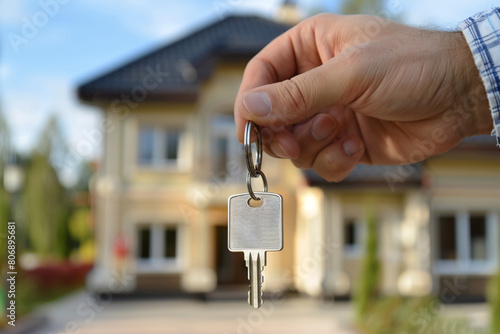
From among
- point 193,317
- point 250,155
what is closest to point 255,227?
point 250,155

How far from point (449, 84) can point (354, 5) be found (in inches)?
514

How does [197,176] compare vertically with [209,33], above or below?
below

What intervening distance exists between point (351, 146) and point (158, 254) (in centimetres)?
944

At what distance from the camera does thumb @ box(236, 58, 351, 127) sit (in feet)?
3.25

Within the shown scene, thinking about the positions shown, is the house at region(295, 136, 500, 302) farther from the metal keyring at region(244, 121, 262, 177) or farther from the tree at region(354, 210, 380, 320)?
the metal keyring at region(244, 121, 262, 177)

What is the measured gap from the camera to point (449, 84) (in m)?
1.08

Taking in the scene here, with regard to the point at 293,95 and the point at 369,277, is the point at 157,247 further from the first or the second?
the point at 293,95

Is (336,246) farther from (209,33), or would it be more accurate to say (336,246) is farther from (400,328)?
(209,33)

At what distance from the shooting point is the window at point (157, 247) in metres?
10.2

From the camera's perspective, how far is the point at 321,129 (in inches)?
49.2

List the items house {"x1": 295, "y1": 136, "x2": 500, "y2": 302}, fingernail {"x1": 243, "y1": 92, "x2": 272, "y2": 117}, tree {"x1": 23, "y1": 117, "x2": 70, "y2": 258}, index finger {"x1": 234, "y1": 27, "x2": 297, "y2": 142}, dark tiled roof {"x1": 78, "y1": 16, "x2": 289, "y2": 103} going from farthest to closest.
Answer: tree {"x1": 23, "y1": 117, "x2": 70, "y2": 258} < dark tiled roof {"x1": 78, "y1": 16, "x2": 289, "y2": 103} < house {"x1": 295, "y1": 136, "x2": 500, "y2": 302} < index finger {"x1": 234, "y1": 27, "x2": 297, "y2": 142} < fingernail {"x1": 243, "y1": 92, "x2": 272, "y2": 117}

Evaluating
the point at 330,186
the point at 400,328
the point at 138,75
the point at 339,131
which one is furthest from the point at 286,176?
the point at 339,131

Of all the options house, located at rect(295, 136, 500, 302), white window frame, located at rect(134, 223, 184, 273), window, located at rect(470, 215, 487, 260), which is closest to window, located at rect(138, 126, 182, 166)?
white window frame, located at rect(134, 223, 184, 273)

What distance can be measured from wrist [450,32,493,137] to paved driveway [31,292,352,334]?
648 cm
